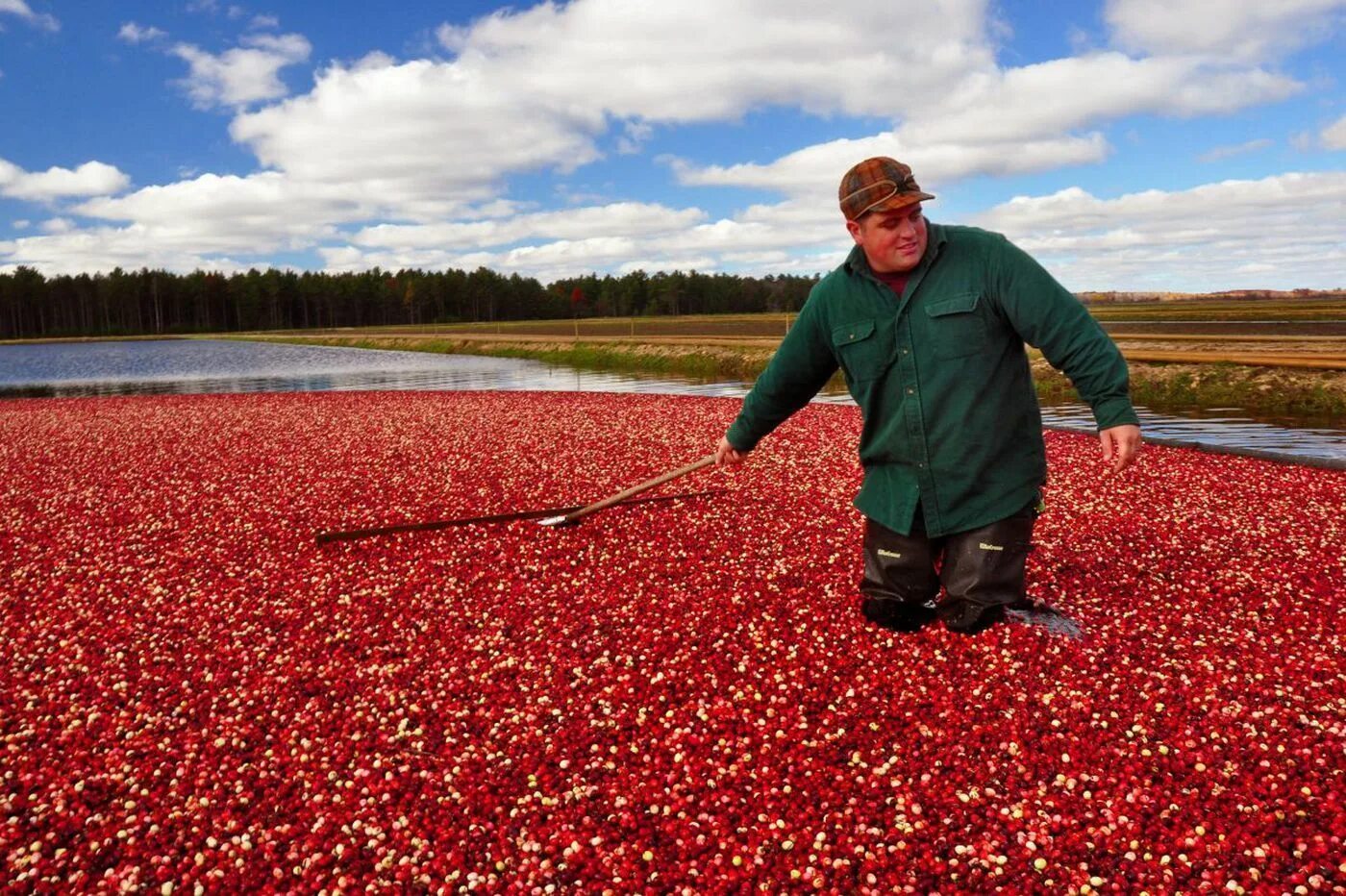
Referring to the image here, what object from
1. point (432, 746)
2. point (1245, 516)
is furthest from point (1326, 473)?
point (432, 746)

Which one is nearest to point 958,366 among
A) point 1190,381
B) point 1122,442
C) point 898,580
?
point 1122,442

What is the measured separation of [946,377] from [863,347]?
0.57m

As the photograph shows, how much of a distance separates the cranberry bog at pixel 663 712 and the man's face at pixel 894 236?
2.68m

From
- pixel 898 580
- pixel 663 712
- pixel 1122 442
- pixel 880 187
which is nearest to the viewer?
pixel 1122 442

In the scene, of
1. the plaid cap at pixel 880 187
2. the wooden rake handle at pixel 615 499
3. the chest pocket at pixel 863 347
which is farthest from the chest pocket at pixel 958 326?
the wooden rake handle at pixel 615 499

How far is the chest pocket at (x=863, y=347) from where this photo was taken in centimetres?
526

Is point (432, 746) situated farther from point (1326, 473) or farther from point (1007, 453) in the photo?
point (1326, 473)

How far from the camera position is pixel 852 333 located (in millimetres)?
5359

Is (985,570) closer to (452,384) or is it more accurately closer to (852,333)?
(852,333)

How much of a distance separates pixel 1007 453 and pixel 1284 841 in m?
2.38

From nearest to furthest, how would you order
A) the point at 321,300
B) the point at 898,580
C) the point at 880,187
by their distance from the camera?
the point at 880,187 → the point at 898,580 → the point at 321,300

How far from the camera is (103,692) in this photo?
5828mm

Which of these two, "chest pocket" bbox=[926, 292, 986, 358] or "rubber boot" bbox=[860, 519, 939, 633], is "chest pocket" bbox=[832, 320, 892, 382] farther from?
"rubber boot" bbox=[860, 519, 939, 633]

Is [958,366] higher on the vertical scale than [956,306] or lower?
lower
